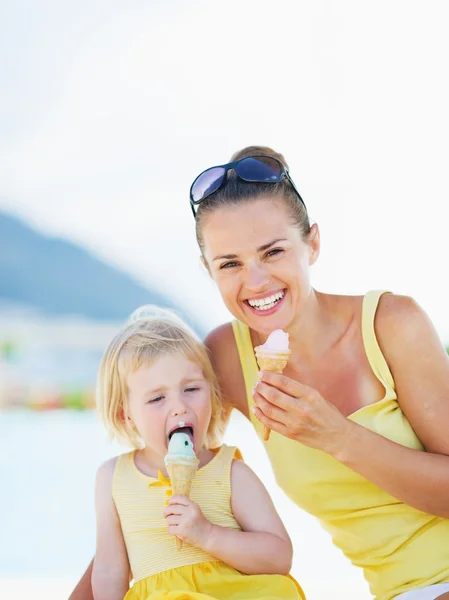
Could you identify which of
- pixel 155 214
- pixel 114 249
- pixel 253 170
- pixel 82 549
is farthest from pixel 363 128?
pixel 253 170

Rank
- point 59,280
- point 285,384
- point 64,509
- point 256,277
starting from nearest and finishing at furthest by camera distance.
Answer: point 285,384
point 256,277
point 64,509
point 59,280

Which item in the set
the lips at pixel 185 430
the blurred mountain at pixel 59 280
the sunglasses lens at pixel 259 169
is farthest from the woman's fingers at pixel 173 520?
the blurred mountain at pixel 59 280

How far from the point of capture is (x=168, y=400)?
8.52ft

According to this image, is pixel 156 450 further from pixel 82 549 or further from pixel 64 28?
pixel 64 28

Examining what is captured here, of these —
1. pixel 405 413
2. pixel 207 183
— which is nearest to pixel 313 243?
pixel 207 183

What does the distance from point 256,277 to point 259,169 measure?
0.41m

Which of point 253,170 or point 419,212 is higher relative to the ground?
point 419,212

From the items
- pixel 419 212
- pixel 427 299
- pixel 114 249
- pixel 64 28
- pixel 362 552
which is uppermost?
pixel 64 28

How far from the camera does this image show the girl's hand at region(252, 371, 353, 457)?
2.23 m

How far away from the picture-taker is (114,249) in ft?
64.8

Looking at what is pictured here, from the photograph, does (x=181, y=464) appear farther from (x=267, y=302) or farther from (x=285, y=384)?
(x=267, y=302)

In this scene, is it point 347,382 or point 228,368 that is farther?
point 228,368

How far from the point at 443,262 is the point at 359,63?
4.45m

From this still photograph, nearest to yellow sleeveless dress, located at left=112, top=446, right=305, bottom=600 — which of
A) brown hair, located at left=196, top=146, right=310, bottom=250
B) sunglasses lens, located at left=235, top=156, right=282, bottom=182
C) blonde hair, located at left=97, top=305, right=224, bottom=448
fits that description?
blonde hair, located at left=97, top=305, right=224, bottom=448
